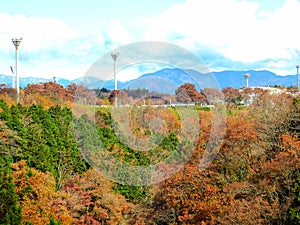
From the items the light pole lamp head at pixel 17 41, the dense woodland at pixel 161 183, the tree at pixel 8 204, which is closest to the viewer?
the tree at pixel 8 204

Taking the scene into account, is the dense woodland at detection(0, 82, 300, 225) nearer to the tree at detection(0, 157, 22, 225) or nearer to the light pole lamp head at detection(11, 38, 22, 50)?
the tree at detection(0, 157, 22, 225)

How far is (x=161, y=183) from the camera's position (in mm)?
40125

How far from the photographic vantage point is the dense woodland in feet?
93.7

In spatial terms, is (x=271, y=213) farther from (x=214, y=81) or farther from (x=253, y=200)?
(x=214, y=81)

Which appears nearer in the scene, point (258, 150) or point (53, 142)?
point (258, 150)

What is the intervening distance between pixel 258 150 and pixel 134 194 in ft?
52.6

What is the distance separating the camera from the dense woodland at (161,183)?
2855 cm

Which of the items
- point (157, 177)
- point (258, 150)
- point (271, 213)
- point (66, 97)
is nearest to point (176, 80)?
point (157, 177)

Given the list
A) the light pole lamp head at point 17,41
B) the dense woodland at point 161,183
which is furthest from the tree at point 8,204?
the light pole lamp head at point 17,41

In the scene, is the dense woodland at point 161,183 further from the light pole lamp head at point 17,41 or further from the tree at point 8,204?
the light pole lamp head at point 17,41

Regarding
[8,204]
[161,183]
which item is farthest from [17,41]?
[8,204]

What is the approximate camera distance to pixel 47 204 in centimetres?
3209

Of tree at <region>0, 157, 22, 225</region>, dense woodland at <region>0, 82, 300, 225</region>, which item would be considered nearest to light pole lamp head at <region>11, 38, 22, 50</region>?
dense woodland at <region>0, 82, 300, 225</region>

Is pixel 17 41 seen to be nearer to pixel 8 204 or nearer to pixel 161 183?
pixel 161 183
